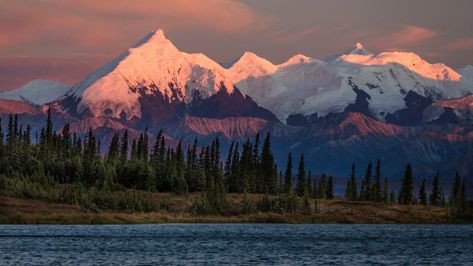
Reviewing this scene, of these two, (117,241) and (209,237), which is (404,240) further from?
(117,241)

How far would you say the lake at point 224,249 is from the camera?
427 ft

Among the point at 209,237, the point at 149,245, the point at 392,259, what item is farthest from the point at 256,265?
the point at 209,237

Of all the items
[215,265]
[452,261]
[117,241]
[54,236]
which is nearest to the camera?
[215,265]

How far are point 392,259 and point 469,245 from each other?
145ft

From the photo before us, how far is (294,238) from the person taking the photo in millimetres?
189625

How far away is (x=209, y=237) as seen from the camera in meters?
190

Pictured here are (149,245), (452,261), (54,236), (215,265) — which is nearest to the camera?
(215,265)

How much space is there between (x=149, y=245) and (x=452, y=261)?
51861 millimetres

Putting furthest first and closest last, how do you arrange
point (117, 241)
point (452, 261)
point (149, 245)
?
1. point (117, 241)
2. point (149, 245)
3. point (452, 261)

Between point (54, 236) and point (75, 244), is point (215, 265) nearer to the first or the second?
point (75, 244)

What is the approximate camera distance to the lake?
130125 millimetres

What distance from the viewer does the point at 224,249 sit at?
154m

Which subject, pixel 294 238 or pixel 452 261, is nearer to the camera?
pixel 452 261

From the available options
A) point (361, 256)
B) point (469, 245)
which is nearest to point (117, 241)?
point (361, 256)
